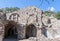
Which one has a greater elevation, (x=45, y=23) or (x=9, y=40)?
(x=45, y=23)

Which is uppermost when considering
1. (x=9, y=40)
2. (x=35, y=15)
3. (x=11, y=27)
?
(x=35, y=15)

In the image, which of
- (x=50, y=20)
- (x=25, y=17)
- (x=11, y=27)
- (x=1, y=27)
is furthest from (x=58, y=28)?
(x=1, y=27)

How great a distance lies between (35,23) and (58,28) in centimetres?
447

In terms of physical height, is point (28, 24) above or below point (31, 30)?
above

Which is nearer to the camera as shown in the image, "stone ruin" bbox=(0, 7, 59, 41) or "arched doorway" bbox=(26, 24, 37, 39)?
"stone ruin" bbox=(0, 7, 59, 41)

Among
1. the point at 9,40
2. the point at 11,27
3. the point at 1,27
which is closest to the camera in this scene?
the point at 1,27

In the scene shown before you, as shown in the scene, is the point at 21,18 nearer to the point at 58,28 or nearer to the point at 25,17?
the point at 25,17

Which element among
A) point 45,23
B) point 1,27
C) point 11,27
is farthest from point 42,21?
point 1,27

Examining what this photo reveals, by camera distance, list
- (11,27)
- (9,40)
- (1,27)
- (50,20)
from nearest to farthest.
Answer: (1,27) < (9,40) < (11,27) < (50,20)

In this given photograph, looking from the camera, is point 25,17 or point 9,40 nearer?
point 9,40

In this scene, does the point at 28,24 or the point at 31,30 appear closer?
the point at 28,24

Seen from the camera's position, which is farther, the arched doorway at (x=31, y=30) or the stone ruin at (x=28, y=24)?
the arched doorway at (x=31, y=30)

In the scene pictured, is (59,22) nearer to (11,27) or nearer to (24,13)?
(24,13)

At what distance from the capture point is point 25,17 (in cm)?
2953
